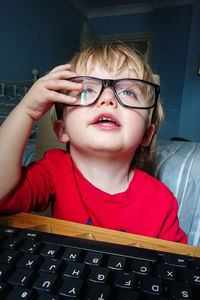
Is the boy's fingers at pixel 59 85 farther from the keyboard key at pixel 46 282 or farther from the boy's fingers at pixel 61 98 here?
the keyboard key at pixel 46 282

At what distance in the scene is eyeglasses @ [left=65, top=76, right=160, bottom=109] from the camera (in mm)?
519

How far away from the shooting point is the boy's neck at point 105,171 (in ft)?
2.03

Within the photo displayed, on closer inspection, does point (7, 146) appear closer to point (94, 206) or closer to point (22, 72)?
point (94, 206)

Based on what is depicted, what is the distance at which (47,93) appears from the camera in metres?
0.47

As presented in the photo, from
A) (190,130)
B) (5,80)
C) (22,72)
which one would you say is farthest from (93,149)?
(190,130)

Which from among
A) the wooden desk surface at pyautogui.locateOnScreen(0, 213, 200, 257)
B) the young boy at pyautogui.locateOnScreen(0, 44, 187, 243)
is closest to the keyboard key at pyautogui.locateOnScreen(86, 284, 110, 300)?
the wooden desk surface at pyautogui.locateOnScreen(0, 213, 200, 257)

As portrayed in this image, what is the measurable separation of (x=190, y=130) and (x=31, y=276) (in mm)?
3974

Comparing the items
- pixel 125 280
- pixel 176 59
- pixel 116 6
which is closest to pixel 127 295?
pixel 125 280

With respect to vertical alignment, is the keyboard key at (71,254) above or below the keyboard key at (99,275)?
above

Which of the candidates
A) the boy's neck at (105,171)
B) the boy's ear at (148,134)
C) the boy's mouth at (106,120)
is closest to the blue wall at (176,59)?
the boy's ear at (148,134)

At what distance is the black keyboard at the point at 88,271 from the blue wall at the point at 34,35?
2.82 metres

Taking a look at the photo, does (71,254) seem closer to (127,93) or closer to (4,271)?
(4,271)

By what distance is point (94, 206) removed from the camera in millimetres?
621

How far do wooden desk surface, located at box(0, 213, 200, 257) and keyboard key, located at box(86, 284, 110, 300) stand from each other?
0.11m
